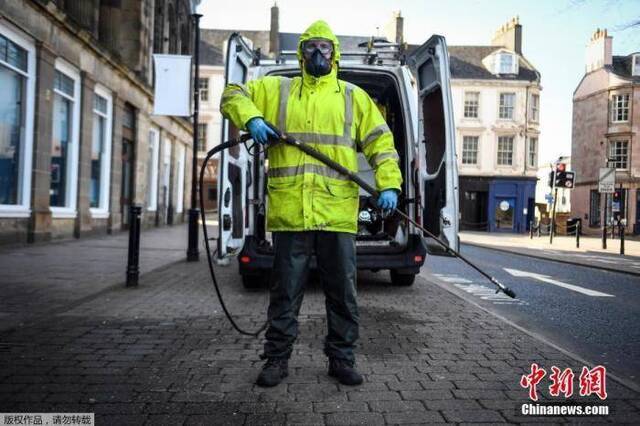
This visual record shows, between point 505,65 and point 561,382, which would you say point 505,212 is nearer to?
point 505,65

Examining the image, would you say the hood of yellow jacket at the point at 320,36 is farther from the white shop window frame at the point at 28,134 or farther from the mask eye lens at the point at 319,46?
the white shop window frame at the point at 28,134

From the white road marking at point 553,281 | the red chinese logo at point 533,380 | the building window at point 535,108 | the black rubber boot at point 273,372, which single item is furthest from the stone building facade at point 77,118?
the building window at point 535,108

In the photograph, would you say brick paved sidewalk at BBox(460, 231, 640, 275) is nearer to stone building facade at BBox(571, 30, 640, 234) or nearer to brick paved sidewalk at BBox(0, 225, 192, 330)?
brick paved sidewalk at BBox(0, 225, 192, 330)

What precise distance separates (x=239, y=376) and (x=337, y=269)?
0.87m

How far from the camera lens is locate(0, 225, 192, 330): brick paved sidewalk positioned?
509cm

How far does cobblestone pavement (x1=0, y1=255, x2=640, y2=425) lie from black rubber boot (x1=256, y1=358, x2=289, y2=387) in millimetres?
44

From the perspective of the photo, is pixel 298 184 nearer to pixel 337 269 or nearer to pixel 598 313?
pixel 337 269

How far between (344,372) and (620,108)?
128 feet

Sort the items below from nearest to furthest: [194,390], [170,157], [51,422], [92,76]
Answer: 1. [51,422]
2. [194,390]
3. [92,76]
4. [170,157]

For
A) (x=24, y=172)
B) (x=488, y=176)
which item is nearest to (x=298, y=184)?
(x=24, y=172)

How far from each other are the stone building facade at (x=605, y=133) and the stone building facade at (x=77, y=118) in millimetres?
27251

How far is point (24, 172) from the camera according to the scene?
433 inches

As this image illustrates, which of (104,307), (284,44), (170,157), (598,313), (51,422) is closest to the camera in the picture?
(51,422)

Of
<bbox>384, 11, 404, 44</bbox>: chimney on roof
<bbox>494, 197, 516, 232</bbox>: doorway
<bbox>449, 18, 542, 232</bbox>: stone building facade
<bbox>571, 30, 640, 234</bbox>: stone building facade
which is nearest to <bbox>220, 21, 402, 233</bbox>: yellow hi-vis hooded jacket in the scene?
<bbox>571, 30, 640, 234</bbox>: stone building facade
